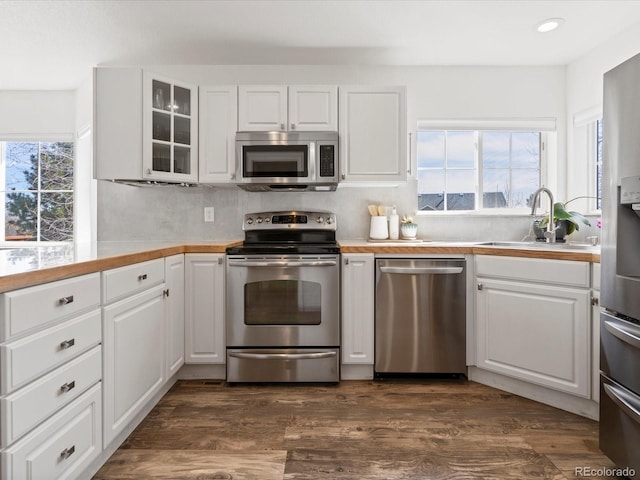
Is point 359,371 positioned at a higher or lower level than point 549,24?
lower

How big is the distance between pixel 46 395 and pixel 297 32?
2439 mm

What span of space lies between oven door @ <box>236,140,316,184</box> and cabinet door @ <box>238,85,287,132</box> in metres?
0.15

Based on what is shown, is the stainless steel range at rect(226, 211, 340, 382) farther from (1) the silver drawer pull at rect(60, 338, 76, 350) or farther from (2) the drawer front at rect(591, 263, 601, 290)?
(2) the drawer front at rect(591, 263, 601, 290)

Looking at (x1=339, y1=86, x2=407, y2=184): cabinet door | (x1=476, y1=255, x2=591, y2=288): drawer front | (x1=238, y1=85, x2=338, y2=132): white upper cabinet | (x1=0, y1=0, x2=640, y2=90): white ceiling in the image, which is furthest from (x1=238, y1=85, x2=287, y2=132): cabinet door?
(x1=476, y1=255, x2=591, y2=288): drawer front

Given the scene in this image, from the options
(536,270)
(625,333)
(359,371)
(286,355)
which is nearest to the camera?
(625,333)

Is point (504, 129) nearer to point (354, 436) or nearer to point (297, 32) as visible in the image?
point (297, 32)

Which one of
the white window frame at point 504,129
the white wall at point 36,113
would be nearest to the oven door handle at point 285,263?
the white window frame at point 504,129

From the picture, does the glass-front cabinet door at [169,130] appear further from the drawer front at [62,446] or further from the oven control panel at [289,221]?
the drawer front at [62,446]

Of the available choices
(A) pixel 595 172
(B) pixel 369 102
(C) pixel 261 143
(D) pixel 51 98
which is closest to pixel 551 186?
(A) pixel 595 172

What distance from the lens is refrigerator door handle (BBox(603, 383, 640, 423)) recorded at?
134 centimetres

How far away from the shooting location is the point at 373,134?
8.94ft

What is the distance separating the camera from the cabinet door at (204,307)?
95.4 inches

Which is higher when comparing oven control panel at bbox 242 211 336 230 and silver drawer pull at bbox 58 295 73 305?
oven control panel at bbox 242 211 336 230

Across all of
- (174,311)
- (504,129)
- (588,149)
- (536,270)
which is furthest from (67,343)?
(588,149)
